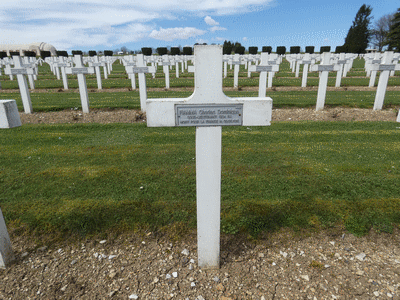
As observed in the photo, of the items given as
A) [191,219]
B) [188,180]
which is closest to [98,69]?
[188,180]

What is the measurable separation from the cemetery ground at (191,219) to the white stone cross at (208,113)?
86cm

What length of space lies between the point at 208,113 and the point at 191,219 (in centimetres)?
170

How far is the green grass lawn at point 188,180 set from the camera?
11.4 feet

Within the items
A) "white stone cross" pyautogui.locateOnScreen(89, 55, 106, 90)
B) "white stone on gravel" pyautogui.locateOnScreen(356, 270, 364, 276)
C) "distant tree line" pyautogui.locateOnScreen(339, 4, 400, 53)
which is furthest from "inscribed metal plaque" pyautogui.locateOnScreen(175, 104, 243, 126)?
"distant tree line" pyautogui.locateOnScreen(339, 4, 400, 53)

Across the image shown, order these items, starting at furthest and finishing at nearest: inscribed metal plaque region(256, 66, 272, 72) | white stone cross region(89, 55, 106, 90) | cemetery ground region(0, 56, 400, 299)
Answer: white stone cross region(89, 55, 106, 90) → inscribed metal plaque region(256, 66, 272, 72) → cemetery ground region(0, 56, 400, 299)

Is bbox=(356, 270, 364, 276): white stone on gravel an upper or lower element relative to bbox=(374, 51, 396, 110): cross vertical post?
lower

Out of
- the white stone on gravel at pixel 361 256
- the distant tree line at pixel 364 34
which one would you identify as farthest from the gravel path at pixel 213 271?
the distant tree line at pixel 364 34

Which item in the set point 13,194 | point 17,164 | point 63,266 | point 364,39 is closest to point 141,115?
point 17,164

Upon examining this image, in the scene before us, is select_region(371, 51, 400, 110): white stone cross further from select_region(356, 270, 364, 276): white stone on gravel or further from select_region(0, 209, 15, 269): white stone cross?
select_region(0, 209, 15, 269): white stone cross

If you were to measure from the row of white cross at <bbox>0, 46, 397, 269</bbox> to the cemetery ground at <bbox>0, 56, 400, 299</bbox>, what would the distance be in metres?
0.57

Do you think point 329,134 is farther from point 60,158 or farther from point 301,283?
point 60,158

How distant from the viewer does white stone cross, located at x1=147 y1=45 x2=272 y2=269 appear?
7.46ft

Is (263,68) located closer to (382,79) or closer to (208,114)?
(382,79)

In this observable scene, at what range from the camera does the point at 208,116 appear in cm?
239
